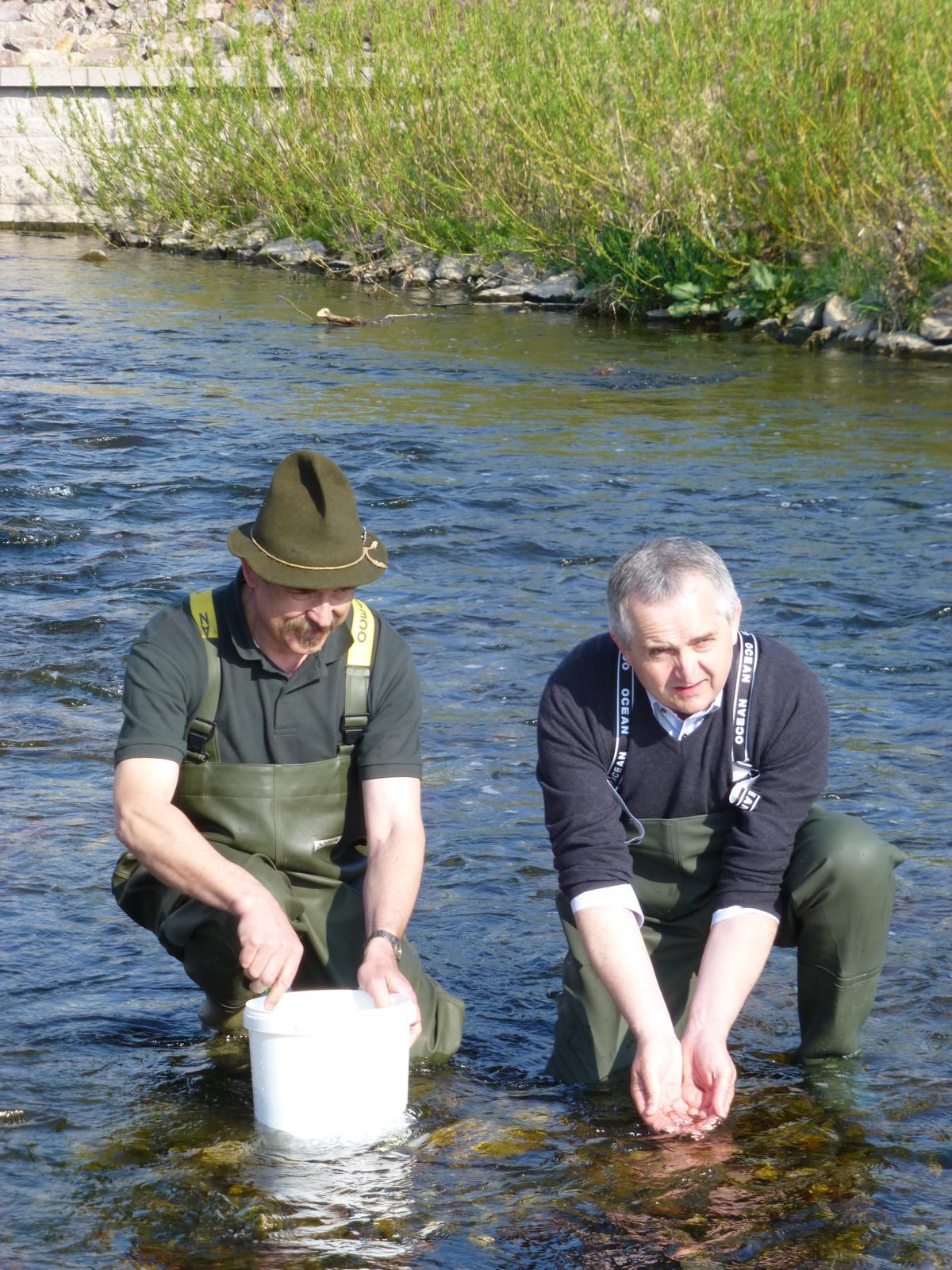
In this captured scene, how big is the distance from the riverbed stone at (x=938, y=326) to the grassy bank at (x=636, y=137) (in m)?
0.21

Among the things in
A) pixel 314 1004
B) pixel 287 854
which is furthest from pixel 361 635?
pixel 314 1004

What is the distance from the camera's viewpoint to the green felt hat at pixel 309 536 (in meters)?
3.40

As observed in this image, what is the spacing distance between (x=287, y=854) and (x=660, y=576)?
3.70 feet

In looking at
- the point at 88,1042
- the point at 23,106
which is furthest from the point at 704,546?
the point at 23,106

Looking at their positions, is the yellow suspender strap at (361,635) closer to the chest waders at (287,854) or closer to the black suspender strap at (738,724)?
the chest waders at (287,854)

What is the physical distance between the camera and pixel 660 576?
10.6 ft

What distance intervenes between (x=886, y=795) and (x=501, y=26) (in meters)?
14.0

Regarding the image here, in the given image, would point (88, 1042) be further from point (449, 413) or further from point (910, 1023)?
point (449, 413)

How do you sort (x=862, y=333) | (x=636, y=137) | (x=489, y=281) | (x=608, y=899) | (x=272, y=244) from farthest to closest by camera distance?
(x=272, y=244)
(x=489, y=281)
(x=636, y=137)
(x=862, y=333)
(x=608, y=899)

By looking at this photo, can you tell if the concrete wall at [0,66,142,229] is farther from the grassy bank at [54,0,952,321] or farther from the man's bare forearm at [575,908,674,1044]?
the man's bare forearm at [575,908,674,1044]

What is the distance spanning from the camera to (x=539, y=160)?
52.5 feet

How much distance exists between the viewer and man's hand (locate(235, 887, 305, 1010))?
3.20 m

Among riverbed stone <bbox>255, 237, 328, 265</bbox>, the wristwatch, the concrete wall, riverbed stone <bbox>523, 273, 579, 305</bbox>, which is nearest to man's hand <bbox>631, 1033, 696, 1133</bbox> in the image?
the wristwatch

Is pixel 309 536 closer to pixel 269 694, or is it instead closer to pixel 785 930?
pixel 269 694
